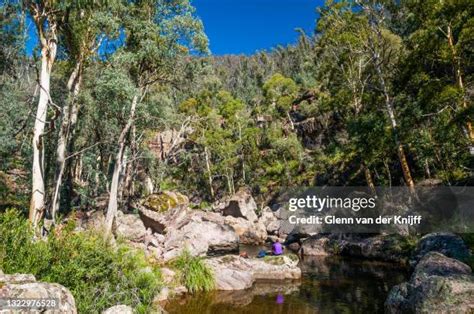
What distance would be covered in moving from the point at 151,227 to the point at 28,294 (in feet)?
53.7

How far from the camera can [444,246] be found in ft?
50.1

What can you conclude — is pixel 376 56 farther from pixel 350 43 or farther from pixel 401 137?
pixel 401 137

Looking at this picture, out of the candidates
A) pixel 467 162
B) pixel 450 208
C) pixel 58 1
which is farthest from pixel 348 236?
pixel 58 1

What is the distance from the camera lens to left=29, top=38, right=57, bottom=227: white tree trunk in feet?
40.5

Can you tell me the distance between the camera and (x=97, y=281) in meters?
8.83

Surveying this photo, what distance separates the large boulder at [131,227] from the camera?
20.4 metres

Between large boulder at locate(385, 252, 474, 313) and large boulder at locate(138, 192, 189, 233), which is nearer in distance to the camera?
large boulder at locate(385, 252, 474, 313)

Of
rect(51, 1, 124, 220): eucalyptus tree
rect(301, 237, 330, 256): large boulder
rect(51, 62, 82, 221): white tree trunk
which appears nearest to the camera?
rect(51, 62, 82, 221): white tree trunk

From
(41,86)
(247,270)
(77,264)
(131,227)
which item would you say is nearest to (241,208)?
(131,227)

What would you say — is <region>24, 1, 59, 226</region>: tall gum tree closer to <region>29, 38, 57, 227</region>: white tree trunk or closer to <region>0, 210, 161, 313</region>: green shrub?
<region>29, 38, 57, 227</region>: white tree trunk

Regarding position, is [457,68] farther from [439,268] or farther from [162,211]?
[162,211]

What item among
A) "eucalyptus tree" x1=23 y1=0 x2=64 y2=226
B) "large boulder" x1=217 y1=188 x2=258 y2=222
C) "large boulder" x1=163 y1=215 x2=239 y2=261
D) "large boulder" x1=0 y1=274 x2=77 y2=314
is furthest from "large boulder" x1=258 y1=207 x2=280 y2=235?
"large boulder" x1=0 y1=274 x2=77 y2=314

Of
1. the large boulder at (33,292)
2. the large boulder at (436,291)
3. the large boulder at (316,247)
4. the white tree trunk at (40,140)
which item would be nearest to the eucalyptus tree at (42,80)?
the white tree trunk at (40,140)

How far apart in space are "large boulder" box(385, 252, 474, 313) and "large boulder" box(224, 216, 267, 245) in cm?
2226
